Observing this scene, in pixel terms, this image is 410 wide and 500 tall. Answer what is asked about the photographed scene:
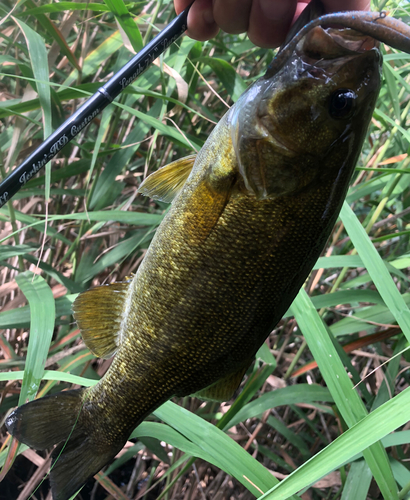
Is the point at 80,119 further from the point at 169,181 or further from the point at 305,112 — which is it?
the point at 305,112

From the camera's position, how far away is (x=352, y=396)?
0.94m

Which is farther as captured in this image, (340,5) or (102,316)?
(102,316)

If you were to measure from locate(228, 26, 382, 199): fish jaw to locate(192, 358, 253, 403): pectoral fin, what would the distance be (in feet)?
1.40

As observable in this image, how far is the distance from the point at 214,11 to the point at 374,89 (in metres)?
0.53

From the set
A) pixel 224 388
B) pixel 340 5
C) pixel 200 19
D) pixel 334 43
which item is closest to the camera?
pixel 334 43

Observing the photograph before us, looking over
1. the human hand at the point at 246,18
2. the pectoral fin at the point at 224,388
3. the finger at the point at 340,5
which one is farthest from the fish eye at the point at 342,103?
the pectoral fin at the point at 224,388

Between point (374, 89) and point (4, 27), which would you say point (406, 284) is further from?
point (4, 27)

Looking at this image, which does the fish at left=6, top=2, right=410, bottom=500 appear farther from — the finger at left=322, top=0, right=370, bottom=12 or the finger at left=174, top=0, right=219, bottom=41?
the finger at left=174, top=0, right=219, bottom=41

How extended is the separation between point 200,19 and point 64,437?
112 centimetres

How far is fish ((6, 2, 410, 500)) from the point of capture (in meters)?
0.69

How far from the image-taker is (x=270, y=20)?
928 mm

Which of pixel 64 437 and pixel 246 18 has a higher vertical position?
pixel 246 18

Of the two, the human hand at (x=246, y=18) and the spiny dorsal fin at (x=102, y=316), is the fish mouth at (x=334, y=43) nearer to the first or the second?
the human hand at (x=246, y=18)

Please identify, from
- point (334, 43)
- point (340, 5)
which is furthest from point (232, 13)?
point (334, 43)
